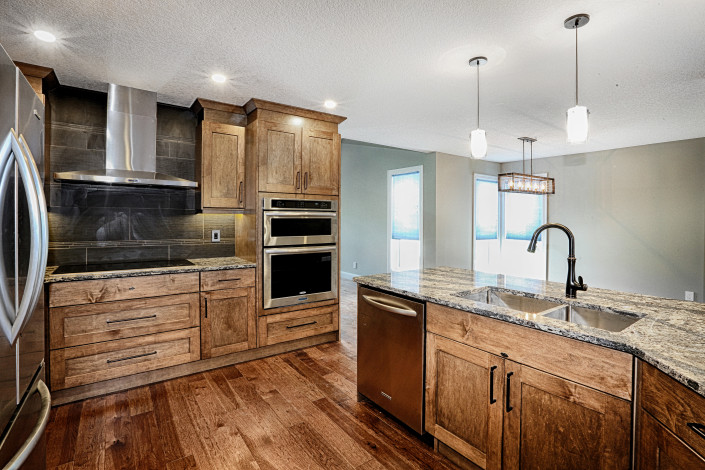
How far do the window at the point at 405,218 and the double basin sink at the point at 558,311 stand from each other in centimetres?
365

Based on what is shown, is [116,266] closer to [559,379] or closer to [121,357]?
[121,357]

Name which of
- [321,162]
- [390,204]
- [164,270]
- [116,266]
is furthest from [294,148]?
[390,204]

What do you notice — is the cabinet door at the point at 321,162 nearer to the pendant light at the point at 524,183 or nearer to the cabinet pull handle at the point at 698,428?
the pendant light at the point at 524,183

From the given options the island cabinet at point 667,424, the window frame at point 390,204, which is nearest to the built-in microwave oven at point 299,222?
the window frame at point 390,204

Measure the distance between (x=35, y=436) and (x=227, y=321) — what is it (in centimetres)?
190

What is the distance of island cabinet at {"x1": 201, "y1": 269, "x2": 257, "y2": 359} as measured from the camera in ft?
10.00

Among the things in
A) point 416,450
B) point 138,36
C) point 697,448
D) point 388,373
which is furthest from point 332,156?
point 697,448

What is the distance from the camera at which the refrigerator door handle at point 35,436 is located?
1086 mm

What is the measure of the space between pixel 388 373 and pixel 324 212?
1808mm

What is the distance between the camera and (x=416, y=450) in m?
2.01

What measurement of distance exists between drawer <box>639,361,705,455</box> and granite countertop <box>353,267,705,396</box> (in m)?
0.04

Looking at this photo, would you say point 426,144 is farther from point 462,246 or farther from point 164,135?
point 164,135

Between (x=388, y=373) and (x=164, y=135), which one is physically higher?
(x=164, y=135)

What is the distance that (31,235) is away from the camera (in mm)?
1241
